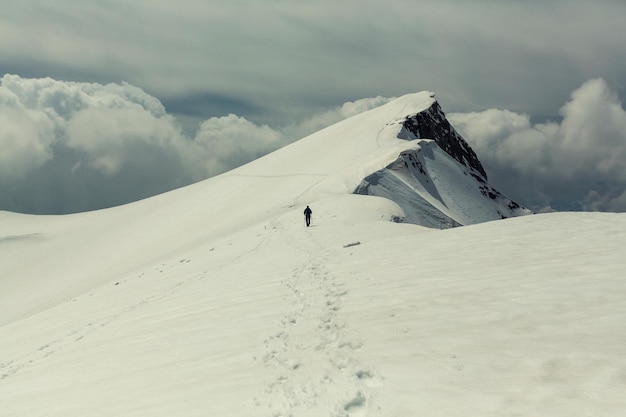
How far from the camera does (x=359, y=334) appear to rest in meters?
7.58

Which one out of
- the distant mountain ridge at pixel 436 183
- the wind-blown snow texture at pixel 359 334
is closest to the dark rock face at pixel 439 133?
the distant mountain ridge at pixel 436 183

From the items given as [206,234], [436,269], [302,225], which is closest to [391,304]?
[436,269]

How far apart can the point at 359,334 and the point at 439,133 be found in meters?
99.0

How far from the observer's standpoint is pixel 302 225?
29266 millimetres

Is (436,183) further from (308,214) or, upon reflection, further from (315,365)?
(315,365)

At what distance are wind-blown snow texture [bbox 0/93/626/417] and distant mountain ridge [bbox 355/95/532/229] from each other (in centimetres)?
1870

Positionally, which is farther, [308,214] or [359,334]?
[308,214]

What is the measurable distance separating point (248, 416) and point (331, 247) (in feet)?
48.4

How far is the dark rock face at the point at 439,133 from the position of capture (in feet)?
287

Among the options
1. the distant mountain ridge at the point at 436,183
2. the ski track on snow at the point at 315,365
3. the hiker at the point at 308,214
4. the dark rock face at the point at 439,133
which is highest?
the dark rock face at the point at 439,133

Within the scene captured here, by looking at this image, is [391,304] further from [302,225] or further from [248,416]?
[302,225]

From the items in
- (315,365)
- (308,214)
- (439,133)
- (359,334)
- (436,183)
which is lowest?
(315,365)

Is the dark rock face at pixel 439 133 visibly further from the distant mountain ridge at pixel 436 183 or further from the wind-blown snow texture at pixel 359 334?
the wind-blown snow texture at pixel 359 334

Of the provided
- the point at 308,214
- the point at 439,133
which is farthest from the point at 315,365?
the point at 439,133
